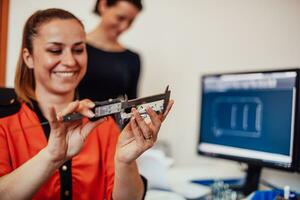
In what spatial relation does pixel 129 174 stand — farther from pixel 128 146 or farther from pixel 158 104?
pixel 158 104

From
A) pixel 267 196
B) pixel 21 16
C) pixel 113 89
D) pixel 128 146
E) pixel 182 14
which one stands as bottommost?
pixel 267 196

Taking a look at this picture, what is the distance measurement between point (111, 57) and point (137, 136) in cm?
50

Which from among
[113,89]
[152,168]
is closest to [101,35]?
[113,89]

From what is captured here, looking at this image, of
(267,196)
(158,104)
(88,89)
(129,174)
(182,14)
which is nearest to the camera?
(158,104)

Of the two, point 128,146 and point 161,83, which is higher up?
point 161,83

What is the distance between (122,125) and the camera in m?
0.71

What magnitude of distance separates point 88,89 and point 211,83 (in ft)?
1.53

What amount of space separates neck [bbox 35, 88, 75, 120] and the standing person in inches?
5.4

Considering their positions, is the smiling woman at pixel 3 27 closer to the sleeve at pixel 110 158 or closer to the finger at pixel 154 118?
the sleeve at pixel 110 158

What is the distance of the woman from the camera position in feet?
2.19

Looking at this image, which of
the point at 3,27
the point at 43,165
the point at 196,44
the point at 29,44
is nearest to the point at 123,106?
the point at 43,165

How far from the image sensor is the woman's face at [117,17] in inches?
47.8

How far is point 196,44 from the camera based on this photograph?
4.49 feet

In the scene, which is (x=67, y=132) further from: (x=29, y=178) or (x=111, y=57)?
(x=111, y=57)
